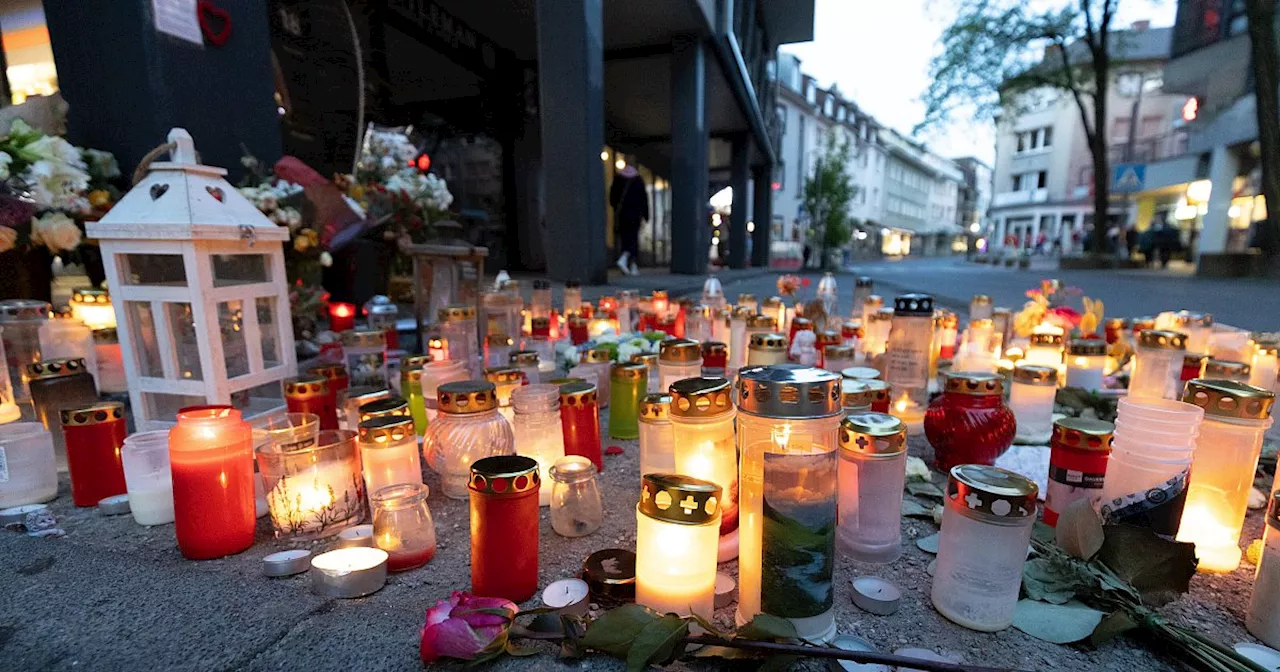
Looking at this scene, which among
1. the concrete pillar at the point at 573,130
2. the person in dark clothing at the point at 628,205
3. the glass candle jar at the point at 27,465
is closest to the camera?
the glass candle jar at the point at 27,465

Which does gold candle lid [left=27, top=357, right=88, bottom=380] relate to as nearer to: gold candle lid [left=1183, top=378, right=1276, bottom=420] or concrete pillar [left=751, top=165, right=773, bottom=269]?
gold candle lid [left=1183, top=378, right=1276, bottom=420]

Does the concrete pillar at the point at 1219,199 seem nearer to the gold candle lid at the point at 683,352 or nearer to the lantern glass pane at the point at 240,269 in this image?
the gold candle lid at the point at 683,352

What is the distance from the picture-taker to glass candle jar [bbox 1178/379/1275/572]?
1179 mm

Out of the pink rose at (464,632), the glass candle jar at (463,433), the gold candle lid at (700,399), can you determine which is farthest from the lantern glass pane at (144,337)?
the gold candle lid at (700,399)

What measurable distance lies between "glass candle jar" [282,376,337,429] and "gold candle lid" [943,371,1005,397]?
1.98 meters

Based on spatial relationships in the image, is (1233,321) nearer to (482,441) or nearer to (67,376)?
(482,441)

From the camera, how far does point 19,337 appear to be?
2.04 m

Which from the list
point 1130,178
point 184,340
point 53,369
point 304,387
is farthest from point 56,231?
point 1130,178

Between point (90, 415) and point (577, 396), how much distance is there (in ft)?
4.35

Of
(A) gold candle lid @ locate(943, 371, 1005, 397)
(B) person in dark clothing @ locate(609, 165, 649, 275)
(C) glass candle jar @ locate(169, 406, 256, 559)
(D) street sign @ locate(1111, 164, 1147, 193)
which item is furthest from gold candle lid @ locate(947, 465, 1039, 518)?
(D) street sign @ locate(1111, 164, 1147, 193)

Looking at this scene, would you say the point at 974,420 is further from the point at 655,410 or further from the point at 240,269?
the point at 240,269

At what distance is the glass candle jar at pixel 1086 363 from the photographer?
233 centimetres

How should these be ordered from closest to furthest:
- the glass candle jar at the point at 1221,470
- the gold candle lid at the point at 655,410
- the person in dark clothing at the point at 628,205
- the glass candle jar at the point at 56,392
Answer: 1. the glass candle jar at the point at 1221,470
2. the gold candle lid at the point at 655,410
3. the glass candle jar at the point at 56,392
4. the person in dark clothing at the point at 628,205

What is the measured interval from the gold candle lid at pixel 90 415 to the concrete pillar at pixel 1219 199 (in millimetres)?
19311
